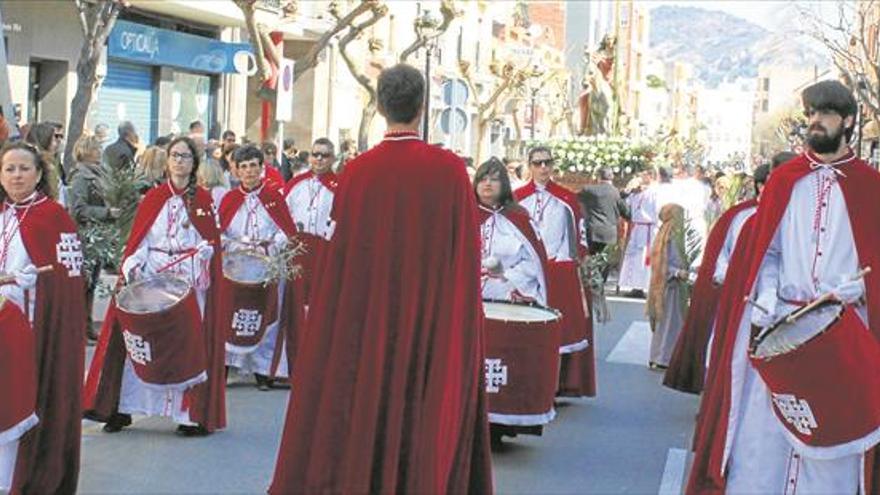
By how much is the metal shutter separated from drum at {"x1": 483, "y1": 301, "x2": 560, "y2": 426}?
1955 cm

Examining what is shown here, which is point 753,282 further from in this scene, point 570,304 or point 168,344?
point 570,304

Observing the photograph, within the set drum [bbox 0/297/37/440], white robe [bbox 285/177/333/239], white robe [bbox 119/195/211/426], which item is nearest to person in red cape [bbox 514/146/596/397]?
white robe [bbox 119/195/211/426]

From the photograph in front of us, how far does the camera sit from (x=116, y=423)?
988cm

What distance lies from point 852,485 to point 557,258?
4861mm

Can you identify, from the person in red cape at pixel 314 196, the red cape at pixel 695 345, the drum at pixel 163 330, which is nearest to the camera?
the drum at pixel 163 330

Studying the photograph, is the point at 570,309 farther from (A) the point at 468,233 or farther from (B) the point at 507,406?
(A) the point at 468,233

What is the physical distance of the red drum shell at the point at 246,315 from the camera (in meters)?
11.9

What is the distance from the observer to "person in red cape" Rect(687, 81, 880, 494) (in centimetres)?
669

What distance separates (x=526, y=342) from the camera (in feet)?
29.4

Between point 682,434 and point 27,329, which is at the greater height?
point 27,329

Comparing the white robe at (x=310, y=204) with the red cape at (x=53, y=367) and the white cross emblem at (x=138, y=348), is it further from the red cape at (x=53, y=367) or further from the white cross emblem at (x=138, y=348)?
the red cape at (x=53, y=367)

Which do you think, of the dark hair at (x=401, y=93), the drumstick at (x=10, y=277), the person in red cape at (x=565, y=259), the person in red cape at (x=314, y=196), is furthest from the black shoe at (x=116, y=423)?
the dark hair at (x=401, y=93)

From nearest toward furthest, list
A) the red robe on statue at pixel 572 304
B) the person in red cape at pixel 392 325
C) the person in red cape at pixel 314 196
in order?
the person in red cape at pixel 392 325 → the red robe on statue at pixel 572 304 → the person in red cape at pixel 314 196

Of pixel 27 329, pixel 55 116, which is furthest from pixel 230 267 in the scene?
pixel 55 116
